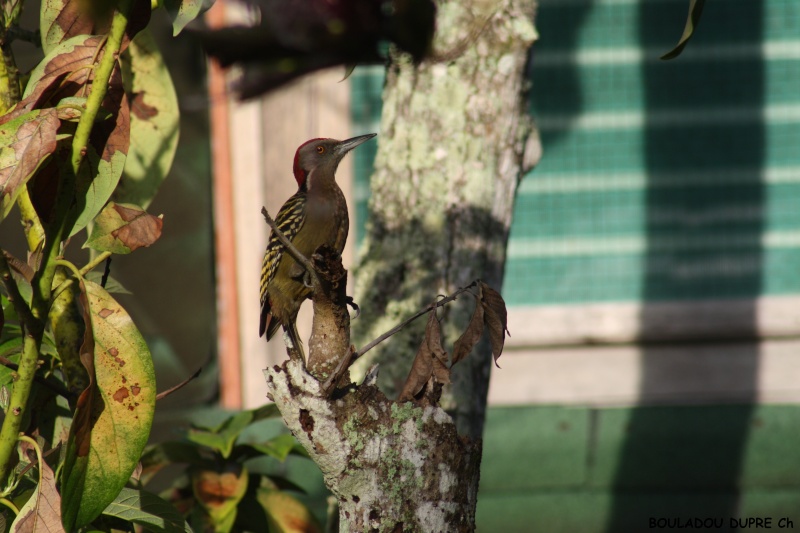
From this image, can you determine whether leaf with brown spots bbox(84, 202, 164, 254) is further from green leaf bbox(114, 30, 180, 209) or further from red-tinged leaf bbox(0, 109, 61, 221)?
green leaf bbox(114, 30, 180, 209)

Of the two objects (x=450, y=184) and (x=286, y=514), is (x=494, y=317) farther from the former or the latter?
(x=286, y=514)

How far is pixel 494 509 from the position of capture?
523 cm

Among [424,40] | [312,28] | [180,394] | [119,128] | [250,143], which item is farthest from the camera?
[180,394]

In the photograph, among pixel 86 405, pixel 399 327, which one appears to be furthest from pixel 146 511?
pixel 399 327

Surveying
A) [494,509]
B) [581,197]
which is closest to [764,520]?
[494,509]

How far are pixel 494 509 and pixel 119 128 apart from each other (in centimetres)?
388

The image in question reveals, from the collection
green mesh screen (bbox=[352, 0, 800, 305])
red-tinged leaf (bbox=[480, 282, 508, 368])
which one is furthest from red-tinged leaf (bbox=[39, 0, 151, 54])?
green mesh screen (bbox=[352, 0, 800, 305])

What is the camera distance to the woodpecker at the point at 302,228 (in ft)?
9.08

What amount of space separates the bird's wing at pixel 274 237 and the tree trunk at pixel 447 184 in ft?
0.85

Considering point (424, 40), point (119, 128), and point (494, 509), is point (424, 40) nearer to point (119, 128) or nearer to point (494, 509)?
point (119, 128)

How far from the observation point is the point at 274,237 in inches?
109

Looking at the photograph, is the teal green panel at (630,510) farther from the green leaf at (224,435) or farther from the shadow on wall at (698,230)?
the green leaf at (224,435)

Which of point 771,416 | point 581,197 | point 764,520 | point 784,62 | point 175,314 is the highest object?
point 784,62

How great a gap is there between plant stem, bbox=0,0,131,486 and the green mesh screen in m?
3.38
